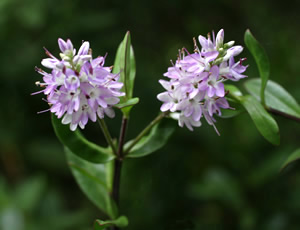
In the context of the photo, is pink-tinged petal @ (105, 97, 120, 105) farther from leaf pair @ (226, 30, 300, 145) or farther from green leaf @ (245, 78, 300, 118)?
green leaf @ (245, 78, 300, 118)

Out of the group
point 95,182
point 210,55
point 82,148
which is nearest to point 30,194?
point 95,182

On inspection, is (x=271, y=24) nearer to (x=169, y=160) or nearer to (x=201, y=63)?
(x=169, y=160)

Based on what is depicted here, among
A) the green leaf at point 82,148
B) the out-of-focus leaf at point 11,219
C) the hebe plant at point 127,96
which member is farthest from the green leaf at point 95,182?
the out-of-focus leaf at point 11,219

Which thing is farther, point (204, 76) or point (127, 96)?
point (127, 96)

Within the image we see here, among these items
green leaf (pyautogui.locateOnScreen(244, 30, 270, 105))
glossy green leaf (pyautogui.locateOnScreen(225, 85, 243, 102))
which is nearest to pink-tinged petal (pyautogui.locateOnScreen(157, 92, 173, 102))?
glossy green leaf (pyautogui.locateOnScreen(225, 85, 243, 102))

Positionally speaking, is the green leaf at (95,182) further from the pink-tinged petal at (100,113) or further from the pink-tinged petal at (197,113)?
the pink-tinged petal at (197,113)

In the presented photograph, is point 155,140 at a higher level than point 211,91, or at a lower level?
lower

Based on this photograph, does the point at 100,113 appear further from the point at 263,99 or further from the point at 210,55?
the point at 263,99

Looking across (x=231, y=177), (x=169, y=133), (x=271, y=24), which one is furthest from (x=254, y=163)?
(x=271, y=24)
